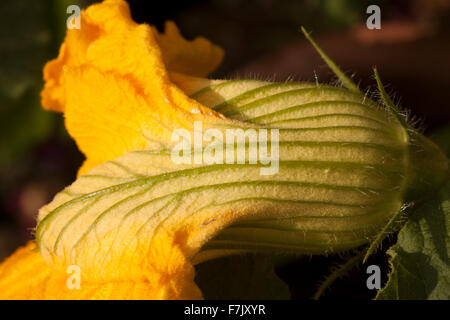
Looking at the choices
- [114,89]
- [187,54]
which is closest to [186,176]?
[114,89]

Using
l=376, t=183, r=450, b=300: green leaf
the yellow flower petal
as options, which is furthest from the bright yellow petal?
l=376, t=183, r=450, b=300: green leaf

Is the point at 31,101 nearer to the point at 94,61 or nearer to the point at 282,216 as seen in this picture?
the point at 94,61

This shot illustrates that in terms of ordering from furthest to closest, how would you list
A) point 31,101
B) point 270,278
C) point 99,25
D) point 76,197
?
point 31,101 < point 270,278 < point 99,25 < point 76,197

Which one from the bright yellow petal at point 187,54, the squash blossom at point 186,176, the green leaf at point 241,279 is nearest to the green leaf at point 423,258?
the squash blossom at point 186,176

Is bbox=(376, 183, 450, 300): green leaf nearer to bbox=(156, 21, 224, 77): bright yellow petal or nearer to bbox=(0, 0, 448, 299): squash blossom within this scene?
bbox=(0, 0, 448, 299): squash blossom

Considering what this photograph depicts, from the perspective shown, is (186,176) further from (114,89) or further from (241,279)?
(241,279)

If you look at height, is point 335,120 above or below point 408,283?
above

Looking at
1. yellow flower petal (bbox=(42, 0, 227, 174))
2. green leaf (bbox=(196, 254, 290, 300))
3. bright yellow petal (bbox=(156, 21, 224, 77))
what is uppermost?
bright yellow petal (bbox=(156, 21, 224, 77))
